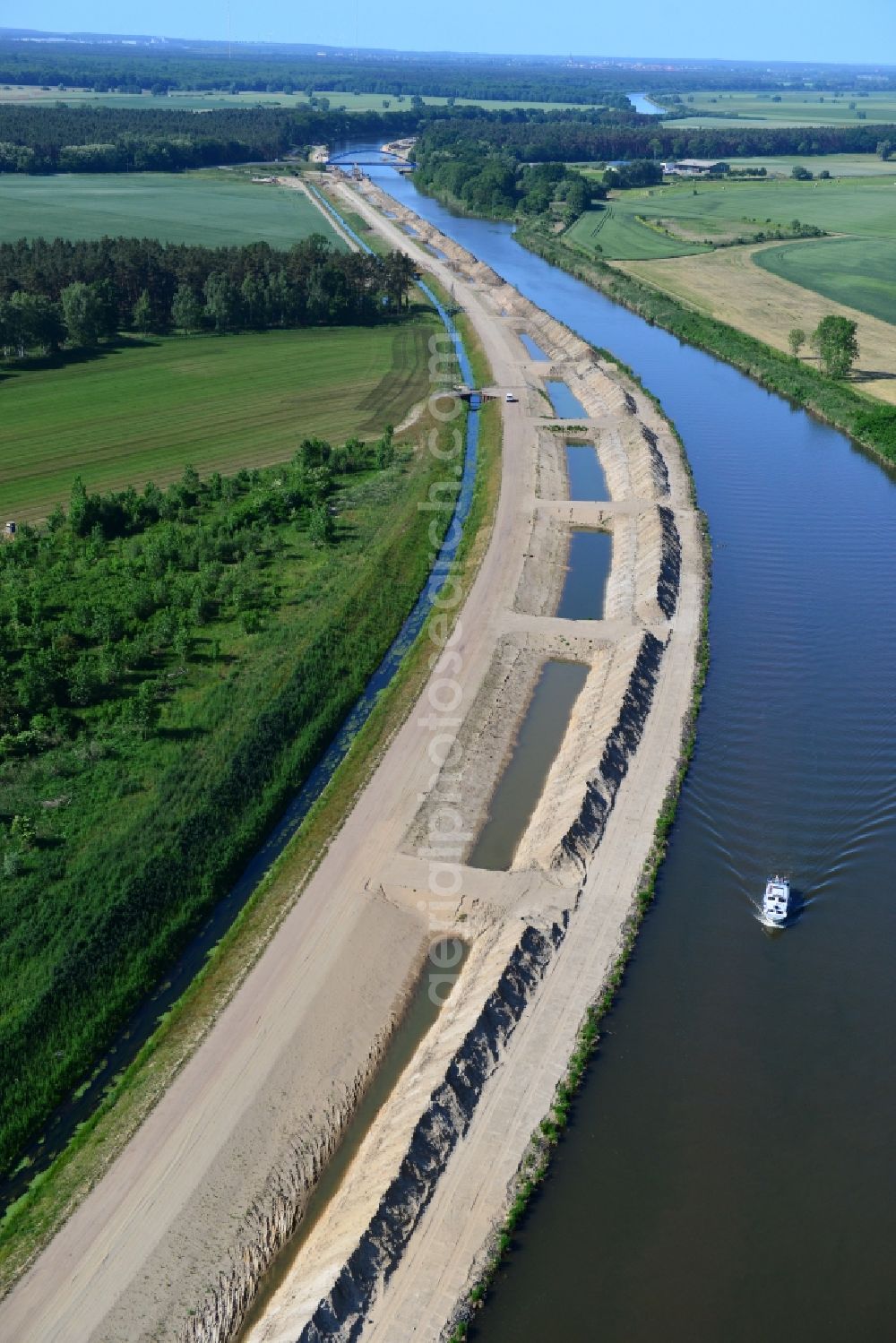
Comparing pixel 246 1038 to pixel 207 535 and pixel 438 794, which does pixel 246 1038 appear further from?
pixel 207 535

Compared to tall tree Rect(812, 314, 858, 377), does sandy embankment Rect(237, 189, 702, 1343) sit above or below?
below


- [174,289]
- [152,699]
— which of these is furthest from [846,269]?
[152,699]

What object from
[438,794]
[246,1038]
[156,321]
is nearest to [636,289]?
[156,321]

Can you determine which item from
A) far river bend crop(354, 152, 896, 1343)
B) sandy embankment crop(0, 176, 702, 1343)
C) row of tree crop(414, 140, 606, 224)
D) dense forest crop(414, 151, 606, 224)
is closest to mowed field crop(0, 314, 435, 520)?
sandy embankment crop(0, 176, 702, 1343)

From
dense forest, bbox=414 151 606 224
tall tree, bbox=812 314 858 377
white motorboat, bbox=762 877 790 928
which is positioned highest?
dense forest, bbox=414 151 606 224

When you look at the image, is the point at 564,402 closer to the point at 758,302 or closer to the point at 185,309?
the point at 185,309

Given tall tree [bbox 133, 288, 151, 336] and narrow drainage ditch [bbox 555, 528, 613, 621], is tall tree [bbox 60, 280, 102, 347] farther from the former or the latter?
narrow drainage ditch [bbox 555, 528, 613, 621]
